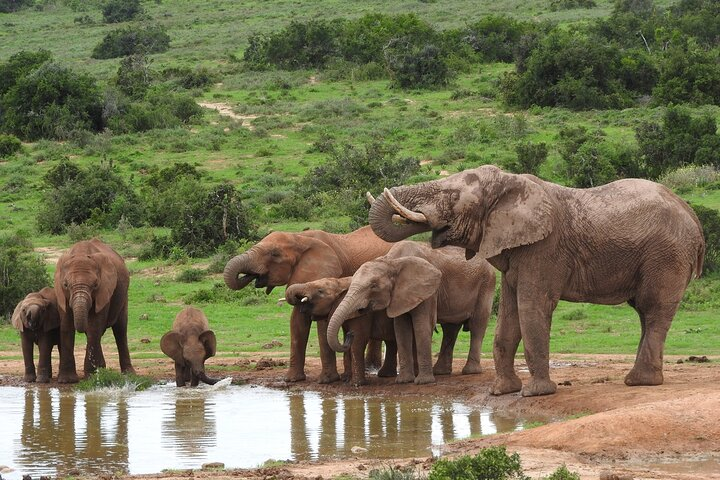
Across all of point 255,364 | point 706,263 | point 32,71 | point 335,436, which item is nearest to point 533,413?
point 335,436

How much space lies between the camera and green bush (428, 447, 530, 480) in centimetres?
810

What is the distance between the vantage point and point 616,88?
38.5m

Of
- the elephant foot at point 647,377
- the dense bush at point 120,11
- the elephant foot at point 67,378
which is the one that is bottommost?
the elephant foot at point 67,378

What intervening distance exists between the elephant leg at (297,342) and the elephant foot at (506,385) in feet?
9.05

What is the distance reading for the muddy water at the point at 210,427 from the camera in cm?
1097

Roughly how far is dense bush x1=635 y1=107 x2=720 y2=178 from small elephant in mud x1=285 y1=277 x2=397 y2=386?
49.0 ft

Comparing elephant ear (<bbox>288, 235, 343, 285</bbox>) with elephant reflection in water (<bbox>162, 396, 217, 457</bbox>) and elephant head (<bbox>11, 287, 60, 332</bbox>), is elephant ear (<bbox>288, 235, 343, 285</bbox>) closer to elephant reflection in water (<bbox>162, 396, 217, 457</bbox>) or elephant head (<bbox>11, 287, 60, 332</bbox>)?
elephant reflection in water (<bbox>162, 396, 217, 457</bbox>)

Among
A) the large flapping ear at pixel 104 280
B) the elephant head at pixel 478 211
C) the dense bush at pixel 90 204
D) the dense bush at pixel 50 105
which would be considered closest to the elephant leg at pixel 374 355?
the large flapping ear at pixel 104 280

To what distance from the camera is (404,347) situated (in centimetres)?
1456

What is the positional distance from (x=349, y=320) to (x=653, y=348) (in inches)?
130

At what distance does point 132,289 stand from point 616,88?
65.4ft

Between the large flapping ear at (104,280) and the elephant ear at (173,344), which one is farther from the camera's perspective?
the large flapping ear at (104,280)

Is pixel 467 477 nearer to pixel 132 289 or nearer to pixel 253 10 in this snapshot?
pixel 132 289

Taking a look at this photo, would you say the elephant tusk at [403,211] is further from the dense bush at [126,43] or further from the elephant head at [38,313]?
the dense bush at [126,43]
